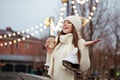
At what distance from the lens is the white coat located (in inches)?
148

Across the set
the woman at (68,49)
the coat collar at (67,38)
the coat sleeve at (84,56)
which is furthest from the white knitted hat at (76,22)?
the coat sleeve at (84,56)

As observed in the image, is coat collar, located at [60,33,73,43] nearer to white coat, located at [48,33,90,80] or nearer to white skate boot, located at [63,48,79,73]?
white coat, located at [48,33,90,80]

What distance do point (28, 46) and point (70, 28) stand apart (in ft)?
207

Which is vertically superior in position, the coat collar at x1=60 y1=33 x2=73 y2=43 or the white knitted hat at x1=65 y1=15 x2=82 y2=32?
the white knitted hat at x1=65 y1=15 x2=82 y2=32

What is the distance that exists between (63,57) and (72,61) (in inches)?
9.5

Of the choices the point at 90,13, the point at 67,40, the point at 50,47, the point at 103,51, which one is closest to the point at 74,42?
the point at 67,40

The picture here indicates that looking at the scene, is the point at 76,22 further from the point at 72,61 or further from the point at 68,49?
the point at 72,61

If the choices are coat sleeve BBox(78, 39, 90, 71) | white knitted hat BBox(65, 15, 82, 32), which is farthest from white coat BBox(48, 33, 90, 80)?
white knitted hat BBox(65, 15, 82, 32)

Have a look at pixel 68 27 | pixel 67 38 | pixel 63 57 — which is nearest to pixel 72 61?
pixel 63 57

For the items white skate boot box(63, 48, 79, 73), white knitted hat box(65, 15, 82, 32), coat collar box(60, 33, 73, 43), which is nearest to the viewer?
white skate boot box(63, 48, 79, 73)

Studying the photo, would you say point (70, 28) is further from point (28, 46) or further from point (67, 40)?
point (28, 46)

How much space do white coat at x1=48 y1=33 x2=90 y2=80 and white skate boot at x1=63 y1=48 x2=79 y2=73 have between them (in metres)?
0.06

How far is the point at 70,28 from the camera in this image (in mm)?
4059

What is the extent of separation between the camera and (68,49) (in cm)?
391
